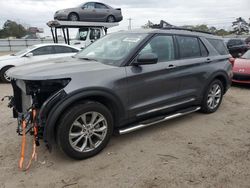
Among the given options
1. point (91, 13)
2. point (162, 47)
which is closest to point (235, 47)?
point (91, 13)

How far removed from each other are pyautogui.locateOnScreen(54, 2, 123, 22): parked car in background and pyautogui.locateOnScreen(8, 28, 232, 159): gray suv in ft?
34.3

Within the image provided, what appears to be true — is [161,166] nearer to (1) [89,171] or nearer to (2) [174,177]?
(2) [174,177]

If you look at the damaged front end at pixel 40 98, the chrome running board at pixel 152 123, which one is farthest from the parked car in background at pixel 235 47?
the damaged front end at pixel 40 98

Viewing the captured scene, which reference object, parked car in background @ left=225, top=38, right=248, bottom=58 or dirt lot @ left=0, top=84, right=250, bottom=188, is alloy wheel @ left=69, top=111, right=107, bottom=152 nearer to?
dirt lot @ left=0, top=84, right=250, bottom=188

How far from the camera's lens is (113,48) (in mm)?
4156

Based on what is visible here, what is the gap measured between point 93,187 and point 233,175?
67.3 inches

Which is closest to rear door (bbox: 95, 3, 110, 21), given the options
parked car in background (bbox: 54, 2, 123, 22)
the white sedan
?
parked car in background (bbox: 54, 2, 123, 22)

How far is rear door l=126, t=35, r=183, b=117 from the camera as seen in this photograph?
3795 millimetres

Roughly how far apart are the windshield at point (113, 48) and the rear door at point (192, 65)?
91 centimetres

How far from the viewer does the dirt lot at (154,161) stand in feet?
9.80

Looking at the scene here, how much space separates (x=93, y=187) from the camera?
2.88m

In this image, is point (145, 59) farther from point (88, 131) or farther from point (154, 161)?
point (154, 161)

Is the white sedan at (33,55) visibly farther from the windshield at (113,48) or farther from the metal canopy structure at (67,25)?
the windshield at (113,48)

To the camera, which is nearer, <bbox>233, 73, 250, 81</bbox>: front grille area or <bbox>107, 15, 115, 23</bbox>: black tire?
<bbox>233, 73, 250, 81</bbox>: front grille area
